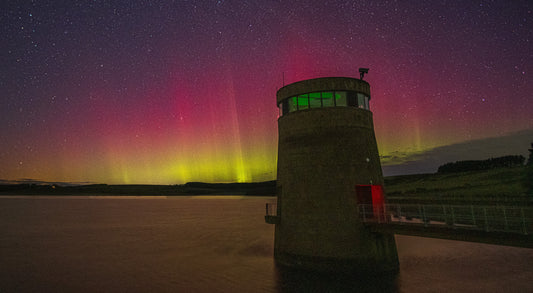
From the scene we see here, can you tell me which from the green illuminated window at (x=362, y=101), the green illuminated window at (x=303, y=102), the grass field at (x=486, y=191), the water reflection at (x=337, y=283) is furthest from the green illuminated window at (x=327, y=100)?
the grass field at (x=486, y=191)

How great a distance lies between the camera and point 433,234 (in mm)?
13938

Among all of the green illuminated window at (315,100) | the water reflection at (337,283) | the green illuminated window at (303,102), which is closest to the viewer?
the water reflection at (337,283)

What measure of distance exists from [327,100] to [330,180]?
473cm

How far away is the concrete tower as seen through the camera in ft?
55.3

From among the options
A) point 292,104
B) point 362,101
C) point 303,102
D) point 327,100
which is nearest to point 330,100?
point 327,100

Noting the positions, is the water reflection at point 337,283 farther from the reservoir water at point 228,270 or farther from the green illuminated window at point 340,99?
the green illuminated window at point 340,99

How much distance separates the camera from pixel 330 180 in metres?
17.5

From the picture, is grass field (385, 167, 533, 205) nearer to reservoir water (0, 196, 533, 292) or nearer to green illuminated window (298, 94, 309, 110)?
reservoir water (0, 196, 533, 292)

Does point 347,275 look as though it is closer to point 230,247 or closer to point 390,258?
point 390,258

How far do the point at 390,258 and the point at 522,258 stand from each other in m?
13.5

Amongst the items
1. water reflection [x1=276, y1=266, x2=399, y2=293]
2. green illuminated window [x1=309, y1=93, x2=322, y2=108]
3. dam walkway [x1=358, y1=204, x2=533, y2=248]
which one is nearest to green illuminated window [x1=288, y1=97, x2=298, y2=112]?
green illuminated window [x1=309, y1=93, x2=322, y2=108]

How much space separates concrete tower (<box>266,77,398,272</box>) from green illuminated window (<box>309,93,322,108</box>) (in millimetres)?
24

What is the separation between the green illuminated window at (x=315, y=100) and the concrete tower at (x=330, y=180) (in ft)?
0.08

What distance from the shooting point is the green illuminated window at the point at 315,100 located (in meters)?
18.5
